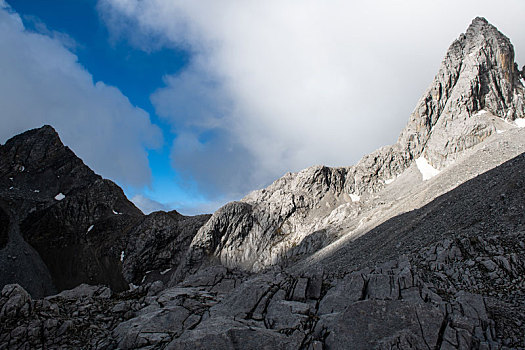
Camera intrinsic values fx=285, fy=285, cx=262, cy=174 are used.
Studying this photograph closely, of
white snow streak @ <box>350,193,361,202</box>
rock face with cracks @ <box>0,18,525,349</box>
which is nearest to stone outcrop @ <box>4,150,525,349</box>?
rock face with cracks @ <box>0,18,525,349</box>

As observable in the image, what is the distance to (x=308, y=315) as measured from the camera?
12586 mm

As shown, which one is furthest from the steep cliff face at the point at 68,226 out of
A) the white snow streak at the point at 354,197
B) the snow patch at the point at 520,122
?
the snow patch at the point at 520,122

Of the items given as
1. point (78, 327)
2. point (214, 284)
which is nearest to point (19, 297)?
point (78, 327)

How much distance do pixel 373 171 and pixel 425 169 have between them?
1596cm

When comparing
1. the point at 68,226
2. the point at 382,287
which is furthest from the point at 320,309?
the point at 68,226

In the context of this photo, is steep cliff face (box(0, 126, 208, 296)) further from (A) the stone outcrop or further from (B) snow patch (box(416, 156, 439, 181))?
(B) snow patch (box(416, 156, 439, 181))

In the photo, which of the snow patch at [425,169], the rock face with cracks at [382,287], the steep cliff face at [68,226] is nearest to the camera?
the rock face with cracks at [382,287]

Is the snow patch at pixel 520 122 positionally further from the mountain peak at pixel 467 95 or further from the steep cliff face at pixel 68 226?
the steep cliff face at pixel 68 226

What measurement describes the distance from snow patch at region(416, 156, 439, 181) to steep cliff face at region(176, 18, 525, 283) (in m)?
0.89

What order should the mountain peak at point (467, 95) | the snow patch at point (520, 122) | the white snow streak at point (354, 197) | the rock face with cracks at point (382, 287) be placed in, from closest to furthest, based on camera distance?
the rock face with cracks at point (382, 287)
the snow patch at point (520, 122)
the mountain peak at point (467, 95)
the white snow streak at point (354, 197)

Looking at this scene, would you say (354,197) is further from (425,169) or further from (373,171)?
(425,169)

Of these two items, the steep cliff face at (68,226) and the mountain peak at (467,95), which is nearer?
the mountain peak at (467,95)

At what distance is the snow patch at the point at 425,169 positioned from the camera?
73.6m

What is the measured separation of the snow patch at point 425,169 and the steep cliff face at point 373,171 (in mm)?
894
